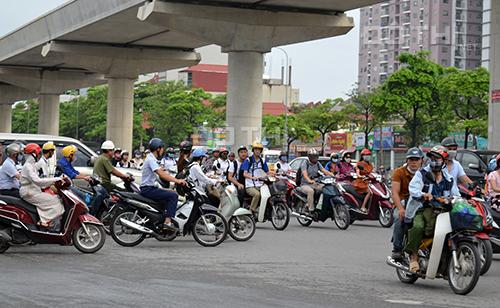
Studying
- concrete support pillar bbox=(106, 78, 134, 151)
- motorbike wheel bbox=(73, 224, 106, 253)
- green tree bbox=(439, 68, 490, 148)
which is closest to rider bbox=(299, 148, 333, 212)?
motorbike wheel bbox=(73, 224, 106, 253)

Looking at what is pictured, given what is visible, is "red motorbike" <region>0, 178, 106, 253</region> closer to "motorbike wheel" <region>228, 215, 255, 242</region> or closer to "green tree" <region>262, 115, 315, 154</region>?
"motorbike wheel" <region>228, 215, 255, 242</region>

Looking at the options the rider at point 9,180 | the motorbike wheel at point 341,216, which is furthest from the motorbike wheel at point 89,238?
the motorbike wheel at point 341,216

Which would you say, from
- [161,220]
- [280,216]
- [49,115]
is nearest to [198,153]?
[161,220]

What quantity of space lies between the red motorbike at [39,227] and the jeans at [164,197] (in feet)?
4.26

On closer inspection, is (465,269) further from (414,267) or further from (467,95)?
(467,95)

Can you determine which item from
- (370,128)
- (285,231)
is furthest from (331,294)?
(370,128)

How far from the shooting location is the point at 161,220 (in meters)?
15.3

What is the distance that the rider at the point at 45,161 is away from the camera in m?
15.5

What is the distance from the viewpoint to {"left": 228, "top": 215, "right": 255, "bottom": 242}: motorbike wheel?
17.1 m

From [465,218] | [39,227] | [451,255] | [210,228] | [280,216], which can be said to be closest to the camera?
[465,218]

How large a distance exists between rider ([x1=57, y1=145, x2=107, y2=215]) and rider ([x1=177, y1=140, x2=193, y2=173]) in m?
1.63

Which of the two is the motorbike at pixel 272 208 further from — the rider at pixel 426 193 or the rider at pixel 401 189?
the rider at pixel 426 193

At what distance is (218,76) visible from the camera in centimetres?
12731

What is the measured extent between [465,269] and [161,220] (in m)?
6.24
